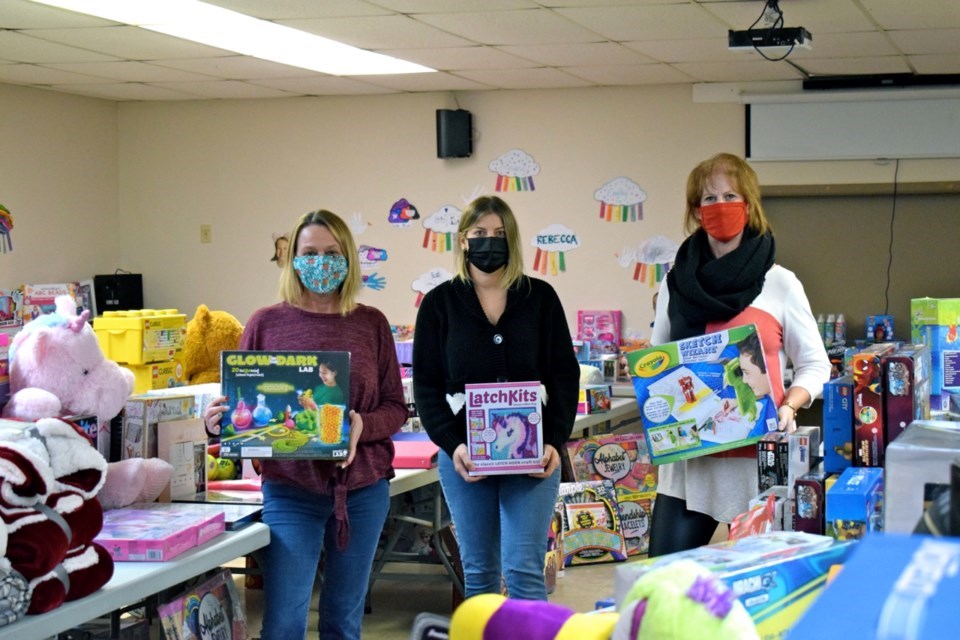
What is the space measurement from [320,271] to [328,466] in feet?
1.77

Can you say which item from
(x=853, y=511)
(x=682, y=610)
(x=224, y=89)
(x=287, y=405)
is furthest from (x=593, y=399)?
(x=682, y=610)

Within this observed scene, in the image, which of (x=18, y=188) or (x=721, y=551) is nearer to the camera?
(x=721, y=551)

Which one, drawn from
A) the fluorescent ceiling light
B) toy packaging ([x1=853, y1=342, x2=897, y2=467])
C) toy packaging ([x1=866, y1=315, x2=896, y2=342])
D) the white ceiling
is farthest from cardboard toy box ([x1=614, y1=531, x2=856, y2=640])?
toy packaging ([x1=866, y1=315, x2=896, y2=342])

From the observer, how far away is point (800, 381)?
9.48ft

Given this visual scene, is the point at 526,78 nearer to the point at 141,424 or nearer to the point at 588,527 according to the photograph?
the point at 588,527

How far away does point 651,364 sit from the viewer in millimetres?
2824

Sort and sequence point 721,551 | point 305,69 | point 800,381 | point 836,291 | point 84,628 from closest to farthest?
1. point 721,551
2. point 800,381
3. point 84,628
4. point 305,69
5. point 836,291

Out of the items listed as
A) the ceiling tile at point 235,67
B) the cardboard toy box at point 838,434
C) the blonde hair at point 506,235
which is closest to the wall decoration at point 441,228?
the ceiling tile at point 235,67

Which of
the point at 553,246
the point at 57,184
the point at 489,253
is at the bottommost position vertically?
the point at 489,253

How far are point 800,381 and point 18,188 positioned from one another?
6.77 meters

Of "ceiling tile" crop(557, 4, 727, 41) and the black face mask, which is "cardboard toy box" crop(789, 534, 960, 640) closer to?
the black face mask

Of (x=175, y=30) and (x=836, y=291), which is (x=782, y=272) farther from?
(x=836, y=291)

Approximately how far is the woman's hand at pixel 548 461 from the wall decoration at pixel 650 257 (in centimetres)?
496

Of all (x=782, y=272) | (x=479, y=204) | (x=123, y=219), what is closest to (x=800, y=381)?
(x=782, y=272)
